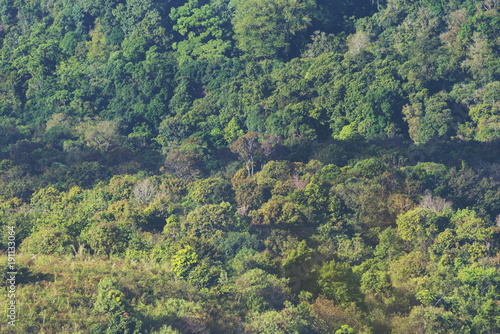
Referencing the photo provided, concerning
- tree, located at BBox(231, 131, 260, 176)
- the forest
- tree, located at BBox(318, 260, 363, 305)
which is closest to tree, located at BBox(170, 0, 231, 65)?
the forest

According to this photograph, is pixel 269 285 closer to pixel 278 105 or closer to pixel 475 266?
pixel 475 266

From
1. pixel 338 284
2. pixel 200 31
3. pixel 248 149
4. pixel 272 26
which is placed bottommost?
pixel 338 284

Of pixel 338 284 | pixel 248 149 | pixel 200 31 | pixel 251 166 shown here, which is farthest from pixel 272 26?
pixel 338 284

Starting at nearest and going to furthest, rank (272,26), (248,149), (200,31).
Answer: (248,149) < (272,26) < (200,31)

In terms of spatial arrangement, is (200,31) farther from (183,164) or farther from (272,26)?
(183,164)

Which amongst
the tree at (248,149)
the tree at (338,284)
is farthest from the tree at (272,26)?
the tree at (338,284)

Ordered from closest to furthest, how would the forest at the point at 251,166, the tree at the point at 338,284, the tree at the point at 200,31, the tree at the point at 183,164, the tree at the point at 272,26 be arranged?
the forest at the point at 251,166, the tree at the point at 338,284, the tree at the point at 183,164, the tree at the point at 272,26, the tree at the point at 200,31

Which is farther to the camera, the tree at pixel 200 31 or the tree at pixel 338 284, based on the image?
the tree at pixel 200 31

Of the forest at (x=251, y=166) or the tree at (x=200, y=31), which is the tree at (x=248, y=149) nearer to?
the forest at (x=251, y=166)
